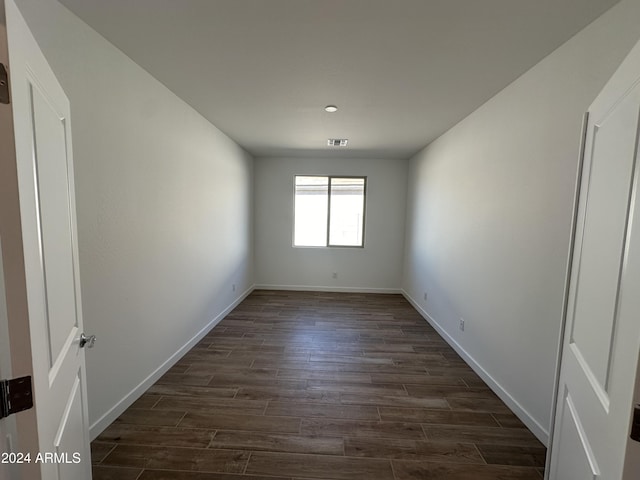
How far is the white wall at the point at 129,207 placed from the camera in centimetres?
166

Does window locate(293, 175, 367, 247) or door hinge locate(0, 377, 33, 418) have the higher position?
window locate(293, 175, 367, 247)

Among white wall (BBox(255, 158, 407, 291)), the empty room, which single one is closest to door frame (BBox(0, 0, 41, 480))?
the empty room

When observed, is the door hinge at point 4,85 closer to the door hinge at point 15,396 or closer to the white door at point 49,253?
the white door at point 49,253

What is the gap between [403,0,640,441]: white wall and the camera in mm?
1663

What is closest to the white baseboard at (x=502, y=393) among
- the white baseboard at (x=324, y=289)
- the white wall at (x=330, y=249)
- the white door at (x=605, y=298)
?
the white door at (x=605, y=298)

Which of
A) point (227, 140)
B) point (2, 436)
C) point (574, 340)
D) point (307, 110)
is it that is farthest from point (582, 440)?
point (227, 140)

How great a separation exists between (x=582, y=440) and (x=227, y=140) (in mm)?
4388

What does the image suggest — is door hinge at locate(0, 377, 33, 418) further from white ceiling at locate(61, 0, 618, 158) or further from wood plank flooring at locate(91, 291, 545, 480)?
white ceiling at locate(61, 0, 618, 158)

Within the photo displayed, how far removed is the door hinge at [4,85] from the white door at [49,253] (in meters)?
0.02

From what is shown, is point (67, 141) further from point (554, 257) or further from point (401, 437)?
point (554, 257)

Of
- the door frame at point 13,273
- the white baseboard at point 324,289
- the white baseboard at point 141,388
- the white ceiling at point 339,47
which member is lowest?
the white baseboard at point 324,289

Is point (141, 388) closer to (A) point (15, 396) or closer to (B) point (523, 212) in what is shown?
(A) point (15, 396)

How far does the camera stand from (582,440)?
988 millimetres

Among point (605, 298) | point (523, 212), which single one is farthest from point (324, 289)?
point (605, 298)
